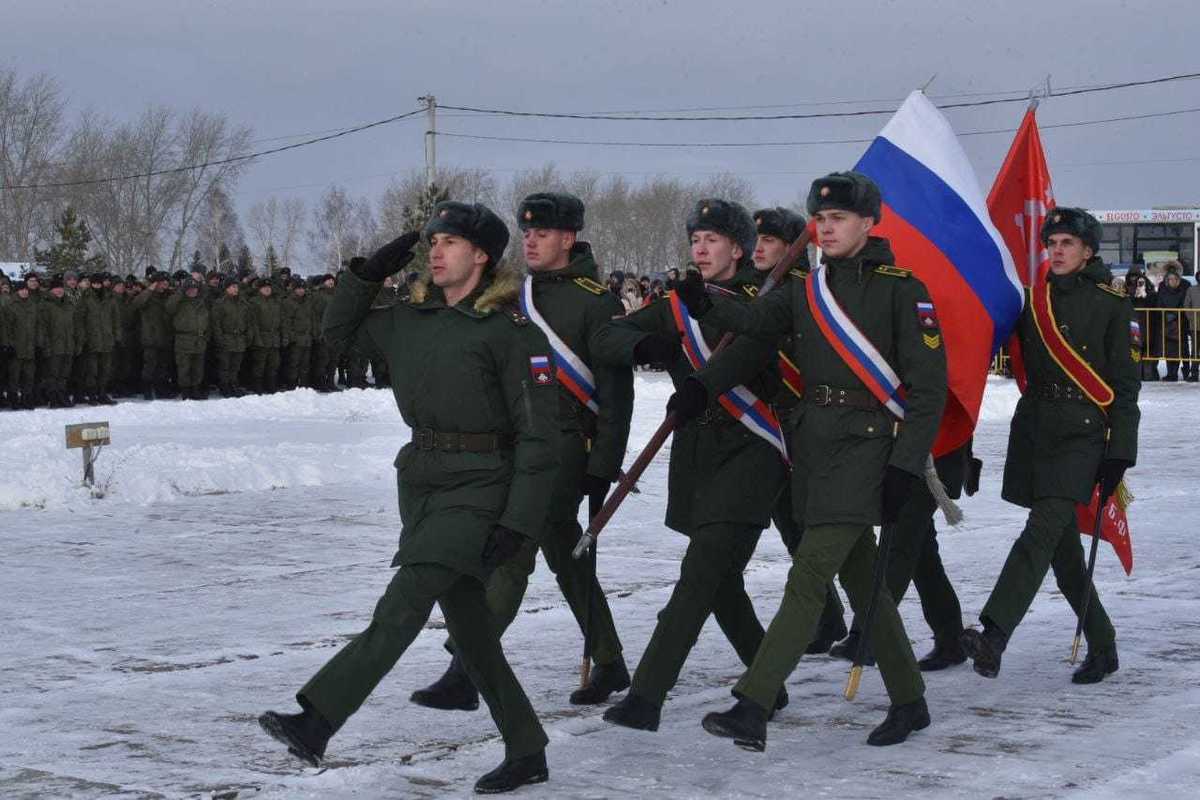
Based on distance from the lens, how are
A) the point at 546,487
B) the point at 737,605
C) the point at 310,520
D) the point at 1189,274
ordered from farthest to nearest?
the point at 1189,274, the point at 310,520, the point at 737,605, the point at 546,487

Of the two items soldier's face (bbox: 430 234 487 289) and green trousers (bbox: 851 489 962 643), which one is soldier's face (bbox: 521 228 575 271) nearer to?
soldier's face (bbox: 430 234 487 289)

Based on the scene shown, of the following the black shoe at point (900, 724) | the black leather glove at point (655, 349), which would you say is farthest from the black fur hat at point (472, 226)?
the black shoe at point (900, 724)

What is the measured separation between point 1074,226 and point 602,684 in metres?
2.59

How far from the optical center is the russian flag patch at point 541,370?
5.44 metres

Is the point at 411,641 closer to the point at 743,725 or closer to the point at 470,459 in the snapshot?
the point at 470,459

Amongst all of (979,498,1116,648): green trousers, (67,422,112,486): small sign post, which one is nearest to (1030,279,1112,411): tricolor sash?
(979,498,1116,648): green trousers

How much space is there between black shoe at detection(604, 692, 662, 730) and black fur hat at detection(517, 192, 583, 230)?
1779 mm

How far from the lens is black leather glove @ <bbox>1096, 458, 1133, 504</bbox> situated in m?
7.18

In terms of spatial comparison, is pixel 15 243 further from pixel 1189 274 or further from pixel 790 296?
pixel 790 296

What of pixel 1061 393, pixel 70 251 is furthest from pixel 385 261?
pixel 70 251

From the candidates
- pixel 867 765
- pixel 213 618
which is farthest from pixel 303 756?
pixel 213 618

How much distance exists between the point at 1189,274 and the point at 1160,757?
38542mm

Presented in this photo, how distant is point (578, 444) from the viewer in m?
6.59

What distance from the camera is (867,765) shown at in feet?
18.7
